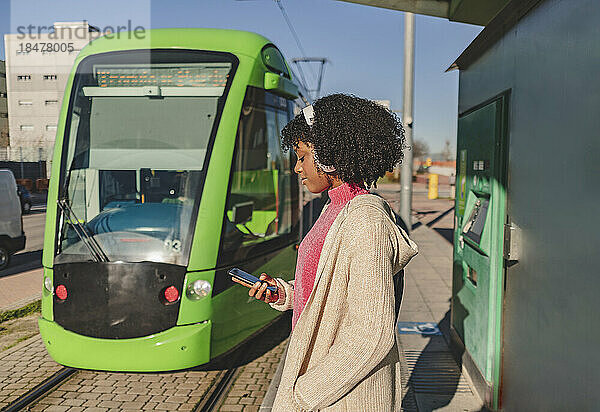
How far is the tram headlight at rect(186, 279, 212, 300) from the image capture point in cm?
443

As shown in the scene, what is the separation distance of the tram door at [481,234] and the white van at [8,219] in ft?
30.0

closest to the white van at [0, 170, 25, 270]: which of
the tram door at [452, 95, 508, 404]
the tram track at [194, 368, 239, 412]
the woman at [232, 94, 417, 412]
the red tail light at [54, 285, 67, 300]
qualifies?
the red tail light at [54, 285, 67, 300]

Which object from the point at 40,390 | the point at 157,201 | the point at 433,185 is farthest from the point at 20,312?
the point at 433,185

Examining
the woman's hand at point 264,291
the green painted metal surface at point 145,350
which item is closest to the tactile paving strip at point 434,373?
the green painted metal surface at point 145,350

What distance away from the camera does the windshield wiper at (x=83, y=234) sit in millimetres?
4520

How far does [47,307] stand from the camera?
15.1ft

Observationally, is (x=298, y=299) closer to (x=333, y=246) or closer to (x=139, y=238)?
(x=333, y=246)

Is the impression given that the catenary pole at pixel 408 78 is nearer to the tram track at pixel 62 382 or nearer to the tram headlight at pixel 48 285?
the tram track at pixel 62 382

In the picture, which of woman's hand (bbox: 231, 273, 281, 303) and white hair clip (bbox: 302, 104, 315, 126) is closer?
white hair clip (bbox: 302, 104, 315, 126)

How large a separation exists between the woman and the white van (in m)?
10.3

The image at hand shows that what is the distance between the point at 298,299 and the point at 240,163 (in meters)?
3.28

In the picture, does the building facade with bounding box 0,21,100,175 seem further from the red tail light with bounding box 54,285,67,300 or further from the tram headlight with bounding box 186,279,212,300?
the tram headlight with bounding box 186,279,212,300

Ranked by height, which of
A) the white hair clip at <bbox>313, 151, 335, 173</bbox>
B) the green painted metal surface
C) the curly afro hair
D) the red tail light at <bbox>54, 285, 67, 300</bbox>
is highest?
the curly afro hair

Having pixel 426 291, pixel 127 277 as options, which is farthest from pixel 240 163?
pixel 426 291
